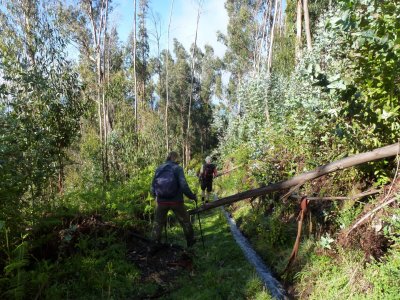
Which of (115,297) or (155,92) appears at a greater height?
(155,92)

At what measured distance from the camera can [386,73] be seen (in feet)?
14.9

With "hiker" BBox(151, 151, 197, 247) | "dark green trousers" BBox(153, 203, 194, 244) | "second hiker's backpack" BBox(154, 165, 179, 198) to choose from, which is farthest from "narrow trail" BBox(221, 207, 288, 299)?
"second hiker's backpack" BBox(154, 165, 179, 198)

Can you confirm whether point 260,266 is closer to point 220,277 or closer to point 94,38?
point 220,277

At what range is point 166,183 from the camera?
23.0 feet

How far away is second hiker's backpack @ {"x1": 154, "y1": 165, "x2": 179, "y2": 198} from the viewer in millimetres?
7000

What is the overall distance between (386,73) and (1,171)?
5486 millimetres

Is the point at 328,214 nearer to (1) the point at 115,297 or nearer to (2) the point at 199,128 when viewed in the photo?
(1) the point at 115,297

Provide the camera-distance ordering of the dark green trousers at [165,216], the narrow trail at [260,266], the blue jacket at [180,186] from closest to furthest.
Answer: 1. the narrow trail at [260,266]
2. the blue jacket at [180,186]
3. the dark green trousers at [165,216]

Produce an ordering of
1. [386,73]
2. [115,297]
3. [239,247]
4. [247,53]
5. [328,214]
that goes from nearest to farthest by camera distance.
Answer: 1. [386,73]
2. [115,297]
3. [328,214]
4. [239,247]
5. [247,53]

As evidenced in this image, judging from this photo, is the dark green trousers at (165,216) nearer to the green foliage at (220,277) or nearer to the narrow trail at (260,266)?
the green foliage at (220,277)

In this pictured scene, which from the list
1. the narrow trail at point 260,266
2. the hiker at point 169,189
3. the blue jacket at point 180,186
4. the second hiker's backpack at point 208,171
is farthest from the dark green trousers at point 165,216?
the second hiker's backpack at point 208,171

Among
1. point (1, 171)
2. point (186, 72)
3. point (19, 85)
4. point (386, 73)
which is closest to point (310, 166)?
point (386, 73)

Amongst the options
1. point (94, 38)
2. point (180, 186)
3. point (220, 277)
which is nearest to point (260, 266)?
point (220, 277)

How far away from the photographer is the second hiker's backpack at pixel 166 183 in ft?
23.0
